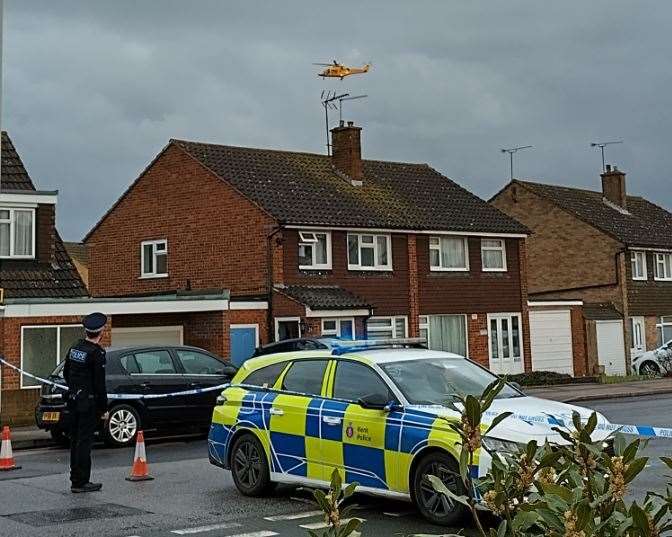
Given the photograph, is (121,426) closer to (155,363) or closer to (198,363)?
(155,363)

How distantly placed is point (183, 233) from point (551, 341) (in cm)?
1417

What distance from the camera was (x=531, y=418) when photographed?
29.3 feet

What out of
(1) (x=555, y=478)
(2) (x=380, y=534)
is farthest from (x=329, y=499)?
(2) (x=380, y=534)

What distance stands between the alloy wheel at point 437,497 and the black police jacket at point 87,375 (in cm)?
423

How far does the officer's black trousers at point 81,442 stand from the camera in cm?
1109

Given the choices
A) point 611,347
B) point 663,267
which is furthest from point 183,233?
point 663,267

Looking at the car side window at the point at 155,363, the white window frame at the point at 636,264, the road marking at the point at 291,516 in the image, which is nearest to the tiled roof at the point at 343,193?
the white window frame at the point at 636,264

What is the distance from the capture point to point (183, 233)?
3158 centimetres

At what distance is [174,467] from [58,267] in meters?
11.6

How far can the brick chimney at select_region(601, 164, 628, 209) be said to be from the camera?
45.8m

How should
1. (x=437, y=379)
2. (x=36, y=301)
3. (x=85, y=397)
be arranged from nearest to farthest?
(x=437, y=379) < (x=85, y=397) < (x=36, y=301)

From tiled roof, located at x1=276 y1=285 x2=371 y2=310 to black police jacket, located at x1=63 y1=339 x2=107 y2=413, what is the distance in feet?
50.0

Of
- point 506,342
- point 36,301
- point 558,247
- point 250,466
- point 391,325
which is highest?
point 558,247

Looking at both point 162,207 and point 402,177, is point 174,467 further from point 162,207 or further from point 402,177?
point 402,177
